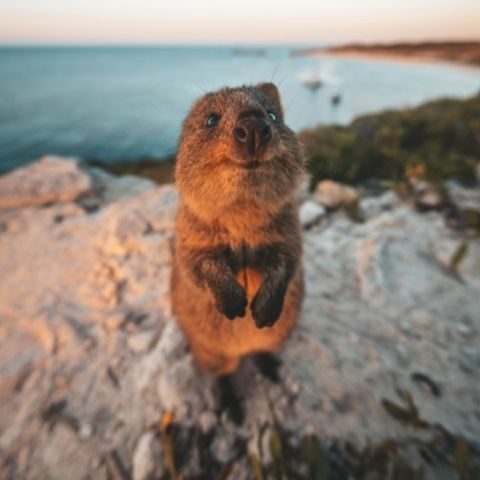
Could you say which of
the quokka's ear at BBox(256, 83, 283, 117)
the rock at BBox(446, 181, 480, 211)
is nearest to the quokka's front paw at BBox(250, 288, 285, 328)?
the quokka's ear at BBox(256, 83, 283, 117)

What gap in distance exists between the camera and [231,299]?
87.5 inches

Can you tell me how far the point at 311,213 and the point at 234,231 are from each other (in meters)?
3.16

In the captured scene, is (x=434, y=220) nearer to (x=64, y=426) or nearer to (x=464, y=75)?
(x=64, y=426)

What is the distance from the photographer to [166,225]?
465 centimetres

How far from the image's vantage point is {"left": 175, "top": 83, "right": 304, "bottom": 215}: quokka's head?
162cm

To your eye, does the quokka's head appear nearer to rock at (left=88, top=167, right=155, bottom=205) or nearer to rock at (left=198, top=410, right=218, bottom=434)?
rock at (left=198, top=410, right=218, bottom=434)

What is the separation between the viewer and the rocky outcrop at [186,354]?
255 cm

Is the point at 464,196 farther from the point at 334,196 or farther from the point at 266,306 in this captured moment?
the point at 266,306

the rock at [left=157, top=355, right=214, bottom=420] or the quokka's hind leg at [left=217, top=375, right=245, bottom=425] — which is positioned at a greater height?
the rock at [left=157, top=355, right=214, bottom=420]

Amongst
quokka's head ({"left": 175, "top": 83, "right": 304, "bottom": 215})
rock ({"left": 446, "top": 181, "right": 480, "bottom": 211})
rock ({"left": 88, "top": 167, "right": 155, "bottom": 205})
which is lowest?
rock ({"left": 88, "top": 167, "right": 155, "bottom": 205})

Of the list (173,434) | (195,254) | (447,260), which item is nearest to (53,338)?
(173,434)

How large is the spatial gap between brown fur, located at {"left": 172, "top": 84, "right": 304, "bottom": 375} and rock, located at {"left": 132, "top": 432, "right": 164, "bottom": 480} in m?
0.71

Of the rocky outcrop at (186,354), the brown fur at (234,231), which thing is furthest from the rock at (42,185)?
the brown fur at (234,231)

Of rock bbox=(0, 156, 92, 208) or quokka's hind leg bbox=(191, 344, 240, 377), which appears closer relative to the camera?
quokka's hind leg bbox=(191, 344, 240, 377)
